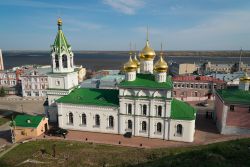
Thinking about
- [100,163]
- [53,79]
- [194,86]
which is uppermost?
[53,79]

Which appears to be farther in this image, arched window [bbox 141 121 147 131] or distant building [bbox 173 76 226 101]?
distant building [bbox 173 76 226 101]

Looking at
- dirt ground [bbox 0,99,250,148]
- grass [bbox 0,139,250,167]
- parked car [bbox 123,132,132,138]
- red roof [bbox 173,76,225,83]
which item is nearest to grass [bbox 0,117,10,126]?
dirt ground [bbox 0,99,250,148]

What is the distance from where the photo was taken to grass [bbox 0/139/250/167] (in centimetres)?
1900

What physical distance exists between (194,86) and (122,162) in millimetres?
28529

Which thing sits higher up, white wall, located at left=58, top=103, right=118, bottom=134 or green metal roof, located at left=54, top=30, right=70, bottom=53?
green metal roof, located at left=54, top=30, right=70, bottom=53

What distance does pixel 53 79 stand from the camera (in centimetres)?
3216

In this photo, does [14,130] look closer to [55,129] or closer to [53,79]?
[55,129]

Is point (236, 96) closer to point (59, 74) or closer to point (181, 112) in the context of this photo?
point (181, 112)

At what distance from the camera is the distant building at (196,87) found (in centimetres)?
4456

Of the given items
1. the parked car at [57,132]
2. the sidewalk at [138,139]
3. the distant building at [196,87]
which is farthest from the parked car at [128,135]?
the distant building at [196,87]

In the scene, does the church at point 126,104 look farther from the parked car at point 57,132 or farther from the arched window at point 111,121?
the parked car at point 57,132

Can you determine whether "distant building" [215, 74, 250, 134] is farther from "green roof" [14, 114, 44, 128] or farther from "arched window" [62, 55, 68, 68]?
"green roof" [14, 114, 44, 128]

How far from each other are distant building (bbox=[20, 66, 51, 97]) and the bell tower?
21682 mm

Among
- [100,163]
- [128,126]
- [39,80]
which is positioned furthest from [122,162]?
[39,80]
